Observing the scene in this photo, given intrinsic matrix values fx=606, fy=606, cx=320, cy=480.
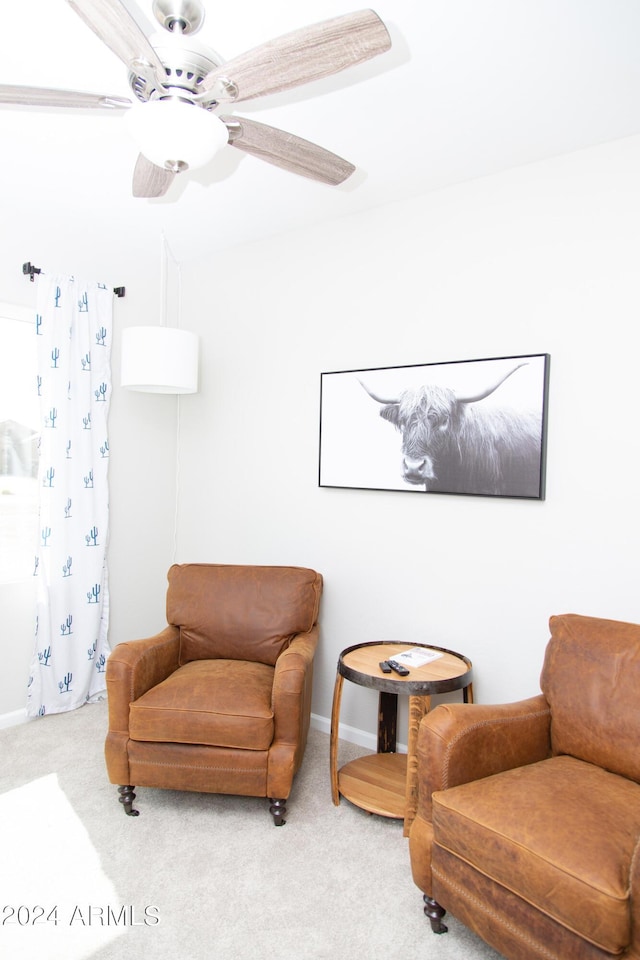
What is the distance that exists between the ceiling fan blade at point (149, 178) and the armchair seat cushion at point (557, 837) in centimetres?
205

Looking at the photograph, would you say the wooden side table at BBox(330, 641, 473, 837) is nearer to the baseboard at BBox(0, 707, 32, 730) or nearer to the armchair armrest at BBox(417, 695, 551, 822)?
the armchair armrest at BBox(417, 695, 551, 822)

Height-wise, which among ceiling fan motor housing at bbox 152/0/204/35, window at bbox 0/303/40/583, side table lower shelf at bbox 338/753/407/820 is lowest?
side table lower shelf at bbox 338/753/407/820

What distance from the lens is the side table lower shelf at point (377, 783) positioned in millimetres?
2371

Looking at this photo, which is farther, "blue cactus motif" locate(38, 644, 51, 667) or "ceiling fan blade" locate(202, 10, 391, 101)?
"blue cactus motif" locate(38, 644, 51, 667)

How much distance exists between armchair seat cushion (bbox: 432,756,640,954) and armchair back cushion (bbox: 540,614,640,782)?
0.25 ft

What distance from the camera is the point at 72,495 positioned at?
132 inches

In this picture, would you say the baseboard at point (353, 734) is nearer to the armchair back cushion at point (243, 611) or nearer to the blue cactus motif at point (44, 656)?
the armchair back cushion at point (243, 611)

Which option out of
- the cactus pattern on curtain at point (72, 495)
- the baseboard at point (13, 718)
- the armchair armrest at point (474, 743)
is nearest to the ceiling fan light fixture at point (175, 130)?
the armchair armrest at point (474, 743)

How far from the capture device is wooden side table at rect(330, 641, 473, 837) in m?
2.23

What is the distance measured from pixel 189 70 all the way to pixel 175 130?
19 centimetres

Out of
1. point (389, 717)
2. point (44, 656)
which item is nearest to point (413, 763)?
point (389, 717)

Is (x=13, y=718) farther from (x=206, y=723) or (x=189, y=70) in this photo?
(x=189, y=70)

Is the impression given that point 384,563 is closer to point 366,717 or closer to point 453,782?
point 366,717

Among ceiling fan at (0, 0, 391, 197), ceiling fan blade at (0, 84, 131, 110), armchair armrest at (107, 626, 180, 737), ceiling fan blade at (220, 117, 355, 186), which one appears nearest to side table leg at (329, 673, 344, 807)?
armchair armrest at (107, 626, 180, 737)
